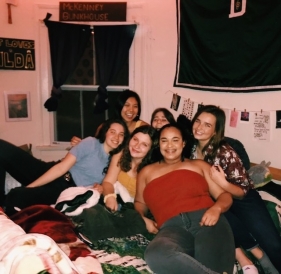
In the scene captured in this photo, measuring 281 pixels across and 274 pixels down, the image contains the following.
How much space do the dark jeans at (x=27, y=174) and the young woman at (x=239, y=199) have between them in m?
1.10

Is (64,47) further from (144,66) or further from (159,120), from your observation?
(159,120)

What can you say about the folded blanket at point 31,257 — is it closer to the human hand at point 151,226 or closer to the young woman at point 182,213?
the young woman at point 182,213

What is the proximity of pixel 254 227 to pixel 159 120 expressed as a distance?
1.07 meters

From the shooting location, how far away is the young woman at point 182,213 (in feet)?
5.44

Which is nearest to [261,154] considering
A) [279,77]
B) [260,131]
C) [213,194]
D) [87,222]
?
[260,131]

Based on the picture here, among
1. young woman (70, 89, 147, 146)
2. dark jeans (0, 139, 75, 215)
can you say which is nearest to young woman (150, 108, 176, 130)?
young woman (70, 89, 147, 146)

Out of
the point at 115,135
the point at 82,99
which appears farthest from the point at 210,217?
the point at 82,99

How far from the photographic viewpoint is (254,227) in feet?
6.85

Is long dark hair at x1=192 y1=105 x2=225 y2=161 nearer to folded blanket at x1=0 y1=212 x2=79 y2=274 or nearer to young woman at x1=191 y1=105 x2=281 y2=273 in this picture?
young woman at x1=191 y1=105 x2=281 y2=273

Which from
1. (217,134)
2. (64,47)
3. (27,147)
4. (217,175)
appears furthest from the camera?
(64,47)

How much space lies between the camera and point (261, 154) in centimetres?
281

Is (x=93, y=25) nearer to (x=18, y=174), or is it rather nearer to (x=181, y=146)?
(x=18, y=174)

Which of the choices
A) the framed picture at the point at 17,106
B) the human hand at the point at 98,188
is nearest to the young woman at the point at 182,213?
the human hand at the point at 98,188

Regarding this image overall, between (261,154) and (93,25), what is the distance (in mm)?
2198
